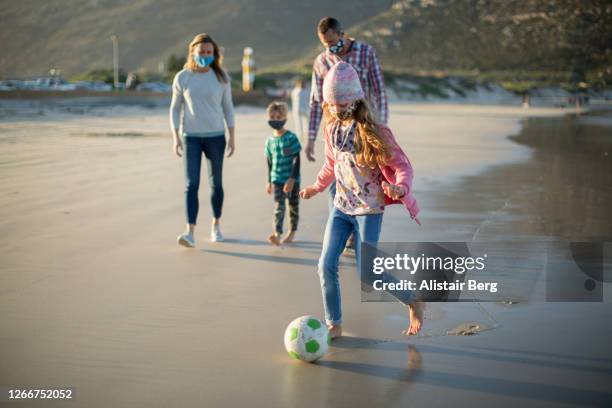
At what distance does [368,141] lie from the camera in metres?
4.86

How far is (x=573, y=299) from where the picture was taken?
6156 mm

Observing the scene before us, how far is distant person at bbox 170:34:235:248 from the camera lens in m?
7.94

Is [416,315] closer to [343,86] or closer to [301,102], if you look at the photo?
[343,86]

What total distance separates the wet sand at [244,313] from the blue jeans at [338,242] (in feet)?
1.02

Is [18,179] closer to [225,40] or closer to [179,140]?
[179,140]

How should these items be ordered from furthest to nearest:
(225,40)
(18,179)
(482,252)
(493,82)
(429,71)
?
1. (225,40)
2. (429,71)
3. (493,82)
4. (18,179)
5. (482,252)

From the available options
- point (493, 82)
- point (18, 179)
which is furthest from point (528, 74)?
point (18, 179)

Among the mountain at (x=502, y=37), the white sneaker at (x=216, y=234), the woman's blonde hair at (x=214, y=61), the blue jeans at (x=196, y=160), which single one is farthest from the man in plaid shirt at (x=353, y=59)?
the mountain at (x=502, y=37)

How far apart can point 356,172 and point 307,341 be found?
1040 mm

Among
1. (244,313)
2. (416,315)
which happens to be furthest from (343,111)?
(244,313)

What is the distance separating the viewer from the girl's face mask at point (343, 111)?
195 inches

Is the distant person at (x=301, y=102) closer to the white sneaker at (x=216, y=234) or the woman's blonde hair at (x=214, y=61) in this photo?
the white sneaker at (x=216, y=234)

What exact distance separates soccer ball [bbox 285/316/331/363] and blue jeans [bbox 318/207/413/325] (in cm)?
33

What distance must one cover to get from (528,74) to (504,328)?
118 meters
